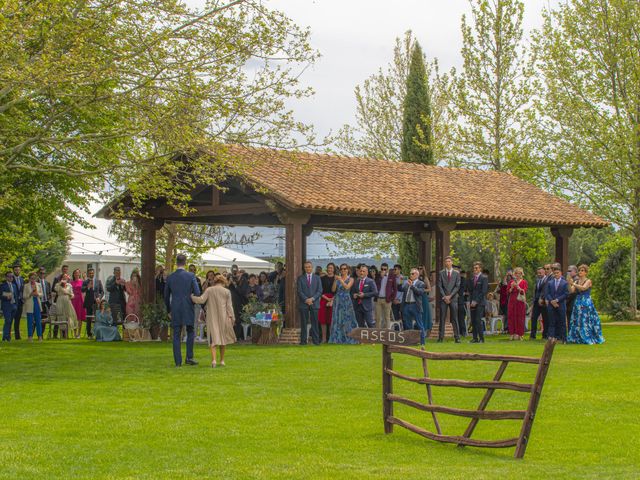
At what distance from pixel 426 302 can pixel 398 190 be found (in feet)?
16.8

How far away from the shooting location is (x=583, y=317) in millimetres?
22844

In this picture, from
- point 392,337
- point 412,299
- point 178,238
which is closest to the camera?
point 392,337

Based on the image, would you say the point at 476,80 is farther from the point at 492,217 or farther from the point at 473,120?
the point at 492,217

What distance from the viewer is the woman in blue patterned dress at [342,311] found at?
23.3 meters

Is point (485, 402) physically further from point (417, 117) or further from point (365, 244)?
point (365, 244)

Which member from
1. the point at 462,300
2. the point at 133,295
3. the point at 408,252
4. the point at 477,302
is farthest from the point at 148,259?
the point at 408,252

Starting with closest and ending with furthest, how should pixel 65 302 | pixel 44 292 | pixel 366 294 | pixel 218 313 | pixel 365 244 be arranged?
pixel 218 313 < pixel 366 294 < pixel 65 302 < pixel 44 292 < pixel 365 244

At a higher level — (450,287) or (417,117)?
(417,117)

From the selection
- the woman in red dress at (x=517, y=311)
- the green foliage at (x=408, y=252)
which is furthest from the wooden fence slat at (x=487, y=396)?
the green foliage at (x=408, y=252)

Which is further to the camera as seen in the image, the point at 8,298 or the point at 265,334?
the point at 8,298

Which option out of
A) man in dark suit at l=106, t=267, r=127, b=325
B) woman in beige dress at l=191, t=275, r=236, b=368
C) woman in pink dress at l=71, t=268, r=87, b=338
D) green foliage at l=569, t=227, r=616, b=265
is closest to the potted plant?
man in dark suit at l=106, t=267, r=127, b=325

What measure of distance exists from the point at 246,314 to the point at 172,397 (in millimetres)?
10568

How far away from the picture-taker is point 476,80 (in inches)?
1608

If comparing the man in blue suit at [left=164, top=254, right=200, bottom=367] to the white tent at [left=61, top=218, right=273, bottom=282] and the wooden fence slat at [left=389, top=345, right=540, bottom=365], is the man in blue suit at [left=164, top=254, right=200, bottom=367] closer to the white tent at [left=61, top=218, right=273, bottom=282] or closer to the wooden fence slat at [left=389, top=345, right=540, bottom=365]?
→ the wooden fence slat at [left=389, top=345, right=540, bottom=365]
